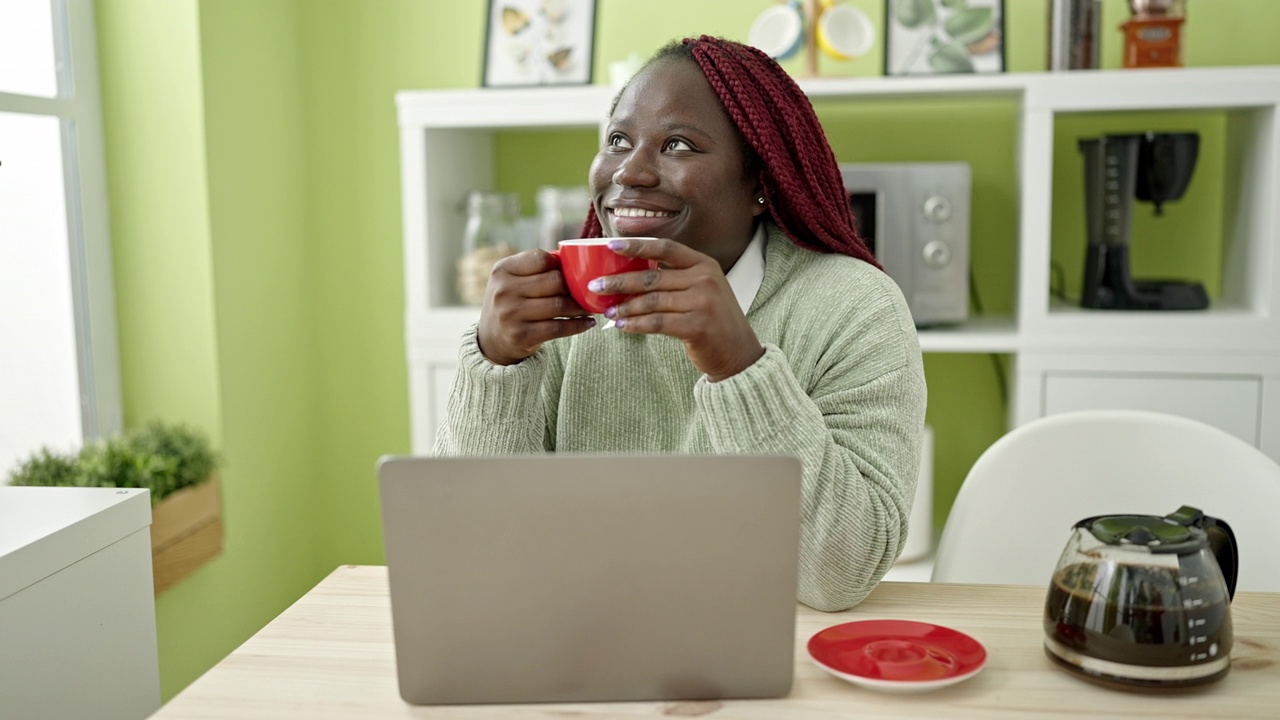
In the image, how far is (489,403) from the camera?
3.84 ft

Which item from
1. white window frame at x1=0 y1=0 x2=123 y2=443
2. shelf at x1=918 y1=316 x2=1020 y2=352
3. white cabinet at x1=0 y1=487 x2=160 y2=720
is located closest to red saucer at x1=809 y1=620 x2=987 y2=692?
white cabinet at x1=0 y1=487 x2=160 y2=720

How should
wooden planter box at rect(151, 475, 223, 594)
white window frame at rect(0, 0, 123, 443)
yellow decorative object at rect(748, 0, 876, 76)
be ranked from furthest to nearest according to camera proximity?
1. yellow decorative object at rect(748, 0, 876, 76)
2. white window frame at rect(0, 0, 123, 443)
3. wooden planter box at rect(151, 475, 223, 594)

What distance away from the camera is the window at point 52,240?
6.91 feet

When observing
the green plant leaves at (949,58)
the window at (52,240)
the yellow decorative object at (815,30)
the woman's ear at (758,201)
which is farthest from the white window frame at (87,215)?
the green plant leaves at (949,58)

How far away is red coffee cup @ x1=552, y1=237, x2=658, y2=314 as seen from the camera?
976 millimetres

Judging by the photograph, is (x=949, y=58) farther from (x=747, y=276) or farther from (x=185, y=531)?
(x=185, y=531)

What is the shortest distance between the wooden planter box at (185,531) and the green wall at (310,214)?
95mm

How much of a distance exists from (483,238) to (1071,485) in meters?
1.43

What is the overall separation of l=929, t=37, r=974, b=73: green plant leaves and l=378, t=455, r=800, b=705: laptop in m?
1.70

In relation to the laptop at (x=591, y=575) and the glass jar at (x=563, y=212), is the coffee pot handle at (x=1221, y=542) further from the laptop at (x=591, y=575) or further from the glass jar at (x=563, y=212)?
the glass jar at (x=563, y=212)

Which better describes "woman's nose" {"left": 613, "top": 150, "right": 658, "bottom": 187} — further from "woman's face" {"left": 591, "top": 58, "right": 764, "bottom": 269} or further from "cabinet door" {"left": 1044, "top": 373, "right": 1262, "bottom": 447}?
"cabinet door" {"left": 1044, "top": 373, "right": 1262, "bottom": 447}

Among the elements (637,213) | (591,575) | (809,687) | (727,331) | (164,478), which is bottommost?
(164,478)

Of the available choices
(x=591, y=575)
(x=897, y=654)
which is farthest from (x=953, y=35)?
(x=591, y=575)

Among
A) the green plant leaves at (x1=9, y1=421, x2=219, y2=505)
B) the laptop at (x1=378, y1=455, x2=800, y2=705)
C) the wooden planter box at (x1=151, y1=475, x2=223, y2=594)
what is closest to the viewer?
the laptop at (x1=378, y1=455, x2=800, y2=705)
